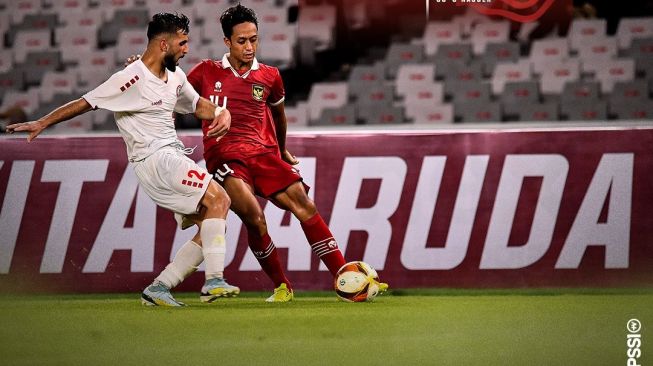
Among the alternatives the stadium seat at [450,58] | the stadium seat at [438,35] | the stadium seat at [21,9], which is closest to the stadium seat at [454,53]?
the stadium seat at [450,58]

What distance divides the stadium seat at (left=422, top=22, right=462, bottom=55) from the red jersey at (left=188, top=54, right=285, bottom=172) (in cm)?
693

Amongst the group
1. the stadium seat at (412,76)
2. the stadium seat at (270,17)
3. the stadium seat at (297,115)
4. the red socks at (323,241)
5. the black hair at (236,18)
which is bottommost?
the red socks at (323,241)

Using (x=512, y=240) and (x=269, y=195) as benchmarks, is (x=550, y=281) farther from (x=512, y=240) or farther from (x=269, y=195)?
(x=269, y=195)

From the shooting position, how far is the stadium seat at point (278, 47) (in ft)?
45.1

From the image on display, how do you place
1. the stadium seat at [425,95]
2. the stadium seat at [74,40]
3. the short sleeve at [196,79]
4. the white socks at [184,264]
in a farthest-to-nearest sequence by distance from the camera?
1. the stadium seat at [74,40]
2. the stadium seat at [425,95]
3. the short sleeve at [196,79]
4. the white socks at [184,264]

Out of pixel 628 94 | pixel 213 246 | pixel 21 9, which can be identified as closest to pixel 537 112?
pixel 628 94

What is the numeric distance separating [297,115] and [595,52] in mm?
4028

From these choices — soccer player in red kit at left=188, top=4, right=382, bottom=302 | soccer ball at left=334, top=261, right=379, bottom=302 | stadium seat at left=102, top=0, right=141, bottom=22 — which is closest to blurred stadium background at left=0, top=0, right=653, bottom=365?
soccer ball at left=334, top=261, right=379, bottom=302

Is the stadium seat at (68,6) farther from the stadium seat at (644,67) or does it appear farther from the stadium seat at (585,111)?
the stadium seat at (644,67)

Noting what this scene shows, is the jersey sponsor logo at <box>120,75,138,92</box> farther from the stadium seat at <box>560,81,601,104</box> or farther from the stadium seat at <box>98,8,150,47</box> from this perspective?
the stadium seat at <box>98,8,150,47</box>

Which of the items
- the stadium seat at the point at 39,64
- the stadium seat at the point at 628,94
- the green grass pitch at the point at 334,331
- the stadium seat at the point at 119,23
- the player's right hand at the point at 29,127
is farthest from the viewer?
the stadium seat at the point at 119,23

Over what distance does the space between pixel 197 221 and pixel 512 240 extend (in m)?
2.64

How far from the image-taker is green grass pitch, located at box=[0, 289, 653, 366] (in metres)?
4.36

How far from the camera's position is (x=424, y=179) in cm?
830
